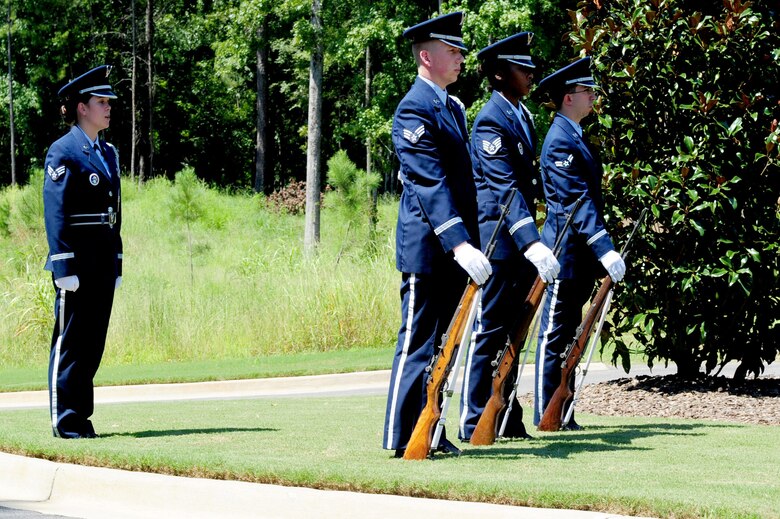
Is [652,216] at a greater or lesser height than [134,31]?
lesser

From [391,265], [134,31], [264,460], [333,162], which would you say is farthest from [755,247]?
[134,31]

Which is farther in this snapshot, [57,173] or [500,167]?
[57,173]

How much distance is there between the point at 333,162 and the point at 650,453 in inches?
791

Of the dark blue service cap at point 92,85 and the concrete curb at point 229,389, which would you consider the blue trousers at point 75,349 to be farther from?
the concrete curb at point 229,389

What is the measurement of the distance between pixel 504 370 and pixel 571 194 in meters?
1.34

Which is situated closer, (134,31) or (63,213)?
(63,213)

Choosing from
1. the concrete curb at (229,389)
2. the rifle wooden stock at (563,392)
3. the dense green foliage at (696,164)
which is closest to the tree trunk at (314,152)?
the concrete curb at (229,389)

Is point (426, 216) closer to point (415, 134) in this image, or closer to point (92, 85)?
point (415, 134)

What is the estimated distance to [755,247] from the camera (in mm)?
9938

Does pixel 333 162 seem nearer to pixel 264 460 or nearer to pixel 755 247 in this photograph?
pixel 755 247

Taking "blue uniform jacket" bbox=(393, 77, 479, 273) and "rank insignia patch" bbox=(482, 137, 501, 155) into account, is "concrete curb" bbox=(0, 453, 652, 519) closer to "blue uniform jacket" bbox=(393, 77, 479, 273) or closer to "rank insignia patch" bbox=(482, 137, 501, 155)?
"blue uniform jacket" bbox=(393, 77, 479, 273)

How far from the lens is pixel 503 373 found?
7543mm

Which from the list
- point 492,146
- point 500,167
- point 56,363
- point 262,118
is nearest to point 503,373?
point 500,167

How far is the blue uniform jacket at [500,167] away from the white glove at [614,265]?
1.90ft
